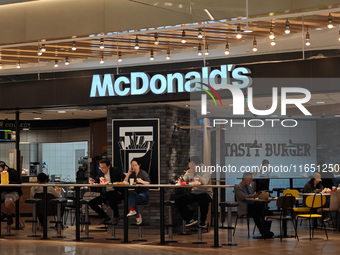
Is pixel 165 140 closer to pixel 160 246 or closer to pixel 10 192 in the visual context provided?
pixel 160 246

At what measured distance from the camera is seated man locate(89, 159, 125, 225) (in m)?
11.2

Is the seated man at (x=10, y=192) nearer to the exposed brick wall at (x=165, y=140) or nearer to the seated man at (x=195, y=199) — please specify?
the exposed brick wall at (x=165, y=140)

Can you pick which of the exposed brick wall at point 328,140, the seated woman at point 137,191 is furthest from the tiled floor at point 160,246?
the exposed brick wall at point 328,140

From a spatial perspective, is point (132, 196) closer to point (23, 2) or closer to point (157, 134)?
point (157, 134)

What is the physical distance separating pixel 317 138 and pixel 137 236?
502cm

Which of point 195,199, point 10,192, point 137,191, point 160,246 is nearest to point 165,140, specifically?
point 137,191

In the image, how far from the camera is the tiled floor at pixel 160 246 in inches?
381

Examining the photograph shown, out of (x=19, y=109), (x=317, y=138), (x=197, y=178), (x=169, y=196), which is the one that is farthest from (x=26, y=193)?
(x=317, y=138)

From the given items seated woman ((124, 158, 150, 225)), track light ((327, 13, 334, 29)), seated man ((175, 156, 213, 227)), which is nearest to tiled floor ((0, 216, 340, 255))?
seated man ((175, 156, 213, 227))

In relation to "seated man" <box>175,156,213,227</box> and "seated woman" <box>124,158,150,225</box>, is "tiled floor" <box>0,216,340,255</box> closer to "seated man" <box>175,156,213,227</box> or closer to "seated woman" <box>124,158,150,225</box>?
"seated man" <box>175,156,213,227</box>

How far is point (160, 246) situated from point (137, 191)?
1501 mm

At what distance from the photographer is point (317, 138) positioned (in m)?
7.98

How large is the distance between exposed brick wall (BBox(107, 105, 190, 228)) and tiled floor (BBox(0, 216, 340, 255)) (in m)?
0.53

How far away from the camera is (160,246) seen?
34.0ft
